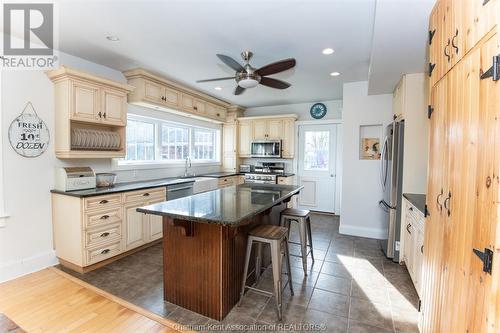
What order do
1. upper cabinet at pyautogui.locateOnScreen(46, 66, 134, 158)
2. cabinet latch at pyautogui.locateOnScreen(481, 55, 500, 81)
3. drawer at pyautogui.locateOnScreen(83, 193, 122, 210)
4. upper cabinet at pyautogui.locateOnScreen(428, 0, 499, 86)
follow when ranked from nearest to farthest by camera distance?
cabinet latch at pyautogui.locateOnScreen(481, 55, 500, 81), upper cabinet at pyautogui.locateOnScreen(428, 0, 499, 86), drawer at pyautogui.locateOnScreen(83, 193, 122, 210), upper cabinet at pyautogui.locateOnScreen(46, 66, 134, 158)

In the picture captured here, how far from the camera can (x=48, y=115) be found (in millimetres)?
2924

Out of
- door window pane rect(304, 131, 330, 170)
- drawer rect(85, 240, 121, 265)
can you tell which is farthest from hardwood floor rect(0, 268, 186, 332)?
door window pane rect(304, 131, 330, 170)

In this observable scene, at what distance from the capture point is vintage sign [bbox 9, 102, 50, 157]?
8.70 feet

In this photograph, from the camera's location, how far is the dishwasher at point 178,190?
3832mm

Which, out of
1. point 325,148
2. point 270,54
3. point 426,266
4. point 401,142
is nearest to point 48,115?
point 270,54

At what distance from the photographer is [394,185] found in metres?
Answer: 3.12

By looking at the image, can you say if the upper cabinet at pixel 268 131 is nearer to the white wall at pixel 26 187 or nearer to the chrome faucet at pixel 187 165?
the chrome faucet at pixel 187 165

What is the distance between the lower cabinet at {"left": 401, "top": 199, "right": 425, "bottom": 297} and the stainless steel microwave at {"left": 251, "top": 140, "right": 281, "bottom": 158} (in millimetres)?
3096

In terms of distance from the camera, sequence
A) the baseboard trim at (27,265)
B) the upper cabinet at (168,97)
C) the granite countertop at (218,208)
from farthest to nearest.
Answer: the upper cabinet at (168,97)
the baseboard trim at (27,265)
the granite countertop at (218,208)

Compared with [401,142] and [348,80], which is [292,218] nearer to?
[401,142]

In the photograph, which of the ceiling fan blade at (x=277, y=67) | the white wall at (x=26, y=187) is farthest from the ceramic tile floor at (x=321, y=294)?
the ceiling fan blade at (x=277, y=67)

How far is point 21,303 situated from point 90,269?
2.16 feet

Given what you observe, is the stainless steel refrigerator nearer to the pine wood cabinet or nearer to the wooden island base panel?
the pine wood cabinet

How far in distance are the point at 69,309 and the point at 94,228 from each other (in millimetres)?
899
